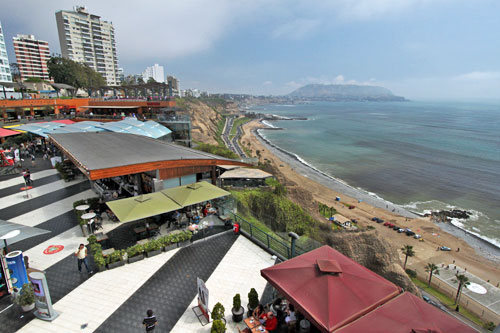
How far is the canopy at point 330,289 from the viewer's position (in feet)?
20.2

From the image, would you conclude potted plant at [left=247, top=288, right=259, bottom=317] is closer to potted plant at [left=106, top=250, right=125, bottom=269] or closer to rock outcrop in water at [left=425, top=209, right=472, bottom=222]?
potted plant at [left=106, top=250, right=125, bottom=269]

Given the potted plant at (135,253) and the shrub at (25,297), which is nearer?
the shrub at (25,297)

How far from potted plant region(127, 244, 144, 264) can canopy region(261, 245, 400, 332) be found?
18.6 feet

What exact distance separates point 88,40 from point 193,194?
124619 millimetres

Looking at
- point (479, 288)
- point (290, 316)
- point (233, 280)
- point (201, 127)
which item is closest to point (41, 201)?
point (233, 280)

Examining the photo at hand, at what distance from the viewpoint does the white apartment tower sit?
100 m

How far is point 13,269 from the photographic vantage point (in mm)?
8562

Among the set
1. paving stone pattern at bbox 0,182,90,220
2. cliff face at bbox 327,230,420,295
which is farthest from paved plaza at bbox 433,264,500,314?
paving stone pattern at bbox 0,182,90,220

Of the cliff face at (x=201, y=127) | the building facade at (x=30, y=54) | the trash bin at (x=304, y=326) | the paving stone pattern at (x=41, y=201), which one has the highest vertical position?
the building facade at (x=30, y=54)

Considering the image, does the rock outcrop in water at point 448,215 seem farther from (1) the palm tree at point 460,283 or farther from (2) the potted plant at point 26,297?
(2) the potted plant at point 26,297

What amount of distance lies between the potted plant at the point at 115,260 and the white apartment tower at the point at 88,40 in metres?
121

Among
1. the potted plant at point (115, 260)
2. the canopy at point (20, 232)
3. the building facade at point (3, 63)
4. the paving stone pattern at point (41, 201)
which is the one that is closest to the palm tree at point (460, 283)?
the potted plant at point (115, 260)

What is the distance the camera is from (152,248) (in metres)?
11.0

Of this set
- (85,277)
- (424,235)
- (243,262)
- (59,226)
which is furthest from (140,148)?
(424,235)
